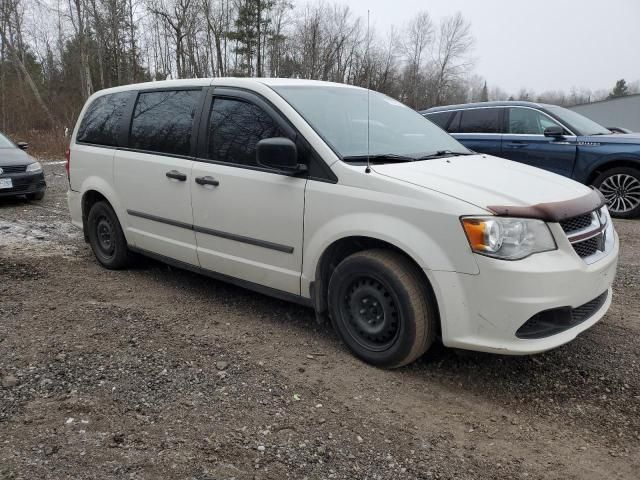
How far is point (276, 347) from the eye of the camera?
11.7 ft

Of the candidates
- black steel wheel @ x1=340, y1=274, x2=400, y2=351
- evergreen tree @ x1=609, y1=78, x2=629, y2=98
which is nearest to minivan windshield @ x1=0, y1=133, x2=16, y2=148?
black steel wheel @ x1=340, y1=274, x2=400, y2=351

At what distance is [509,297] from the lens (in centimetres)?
272

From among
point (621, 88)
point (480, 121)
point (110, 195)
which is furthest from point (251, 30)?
point (621, 88)

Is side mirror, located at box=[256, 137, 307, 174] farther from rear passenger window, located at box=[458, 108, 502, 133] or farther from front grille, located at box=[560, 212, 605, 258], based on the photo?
rear passenger window, located at box=[458, 108, 502, 133]

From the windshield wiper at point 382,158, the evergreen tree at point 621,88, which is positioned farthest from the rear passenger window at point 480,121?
the evergreen tree at point 621,88

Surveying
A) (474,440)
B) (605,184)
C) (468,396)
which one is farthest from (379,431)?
(605,184)

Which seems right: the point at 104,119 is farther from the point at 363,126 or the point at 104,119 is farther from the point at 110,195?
the point at 363,126

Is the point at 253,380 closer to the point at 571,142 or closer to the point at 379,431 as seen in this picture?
the point at 379,431

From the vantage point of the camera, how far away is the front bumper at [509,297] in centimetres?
271

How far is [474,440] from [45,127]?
2927cm

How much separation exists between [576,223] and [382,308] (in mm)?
1218

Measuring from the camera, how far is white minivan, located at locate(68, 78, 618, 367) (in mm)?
2789

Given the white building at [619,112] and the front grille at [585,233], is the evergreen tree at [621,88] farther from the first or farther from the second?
the front grille at [585,233]

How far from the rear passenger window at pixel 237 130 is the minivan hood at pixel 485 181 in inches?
37.6
